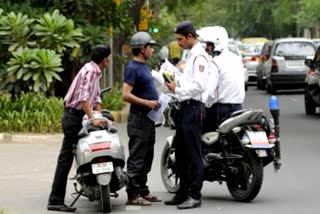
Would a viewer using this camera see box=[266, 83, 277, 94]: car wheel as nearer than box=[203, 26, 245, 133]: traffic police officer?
No

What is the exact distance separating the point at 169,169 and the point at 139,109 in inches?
49.2

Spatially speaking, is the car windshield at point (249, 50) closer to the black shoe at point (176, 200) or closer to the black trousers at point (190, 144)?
the black shoe at point (176, 200)

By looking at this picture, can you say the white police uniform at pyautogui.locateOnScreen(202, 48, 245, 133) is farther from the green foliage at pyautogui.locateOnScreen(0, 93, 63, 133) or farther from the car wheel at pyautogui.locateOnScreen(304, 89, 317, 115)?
the car wheel at pyautogui.locateOnScreen(304, 89, 317, 115)

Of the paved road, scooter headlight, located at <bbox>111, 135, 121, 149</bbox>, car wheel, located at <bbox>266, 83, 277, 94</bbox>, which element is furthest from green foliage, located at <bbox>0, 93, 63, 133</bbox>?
car wheel, located at <bbox>266, 83, 277, 94</bbox>

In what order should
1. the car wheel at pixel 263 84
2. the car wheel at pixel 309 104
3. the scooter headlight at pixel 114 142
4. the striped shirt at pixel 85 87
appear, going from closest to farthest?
the scooter headlight at pixel 114 142, the striped shirt at pixel 85 87, the car wheel at pixel 309 104, the car wheel at pixel 263 84

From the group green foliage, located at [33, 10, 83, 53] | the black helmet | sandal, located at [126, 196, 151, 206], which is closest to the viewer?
the black helmet

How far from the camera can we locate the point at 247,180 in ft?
33.2

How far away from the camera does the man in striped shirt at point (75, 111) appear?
32.1 feet

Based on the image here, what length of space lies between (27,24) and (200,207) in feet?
25.9

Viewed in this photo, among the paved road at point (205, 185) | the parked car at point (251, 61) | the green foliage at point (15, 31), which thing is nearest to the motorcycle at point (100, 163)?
the paved road at point (205, 185)

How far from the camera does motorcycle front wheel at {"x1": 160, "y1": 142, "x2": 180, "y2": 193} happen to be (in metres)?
10.8

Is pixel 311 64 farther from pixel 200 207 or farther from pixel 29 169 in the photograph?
pixel 200 207

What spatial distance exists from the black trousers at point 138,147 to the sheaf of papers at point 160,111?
1.9 inches

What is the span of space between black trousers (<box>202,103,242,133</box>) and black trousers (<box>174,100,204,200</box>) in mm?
598
